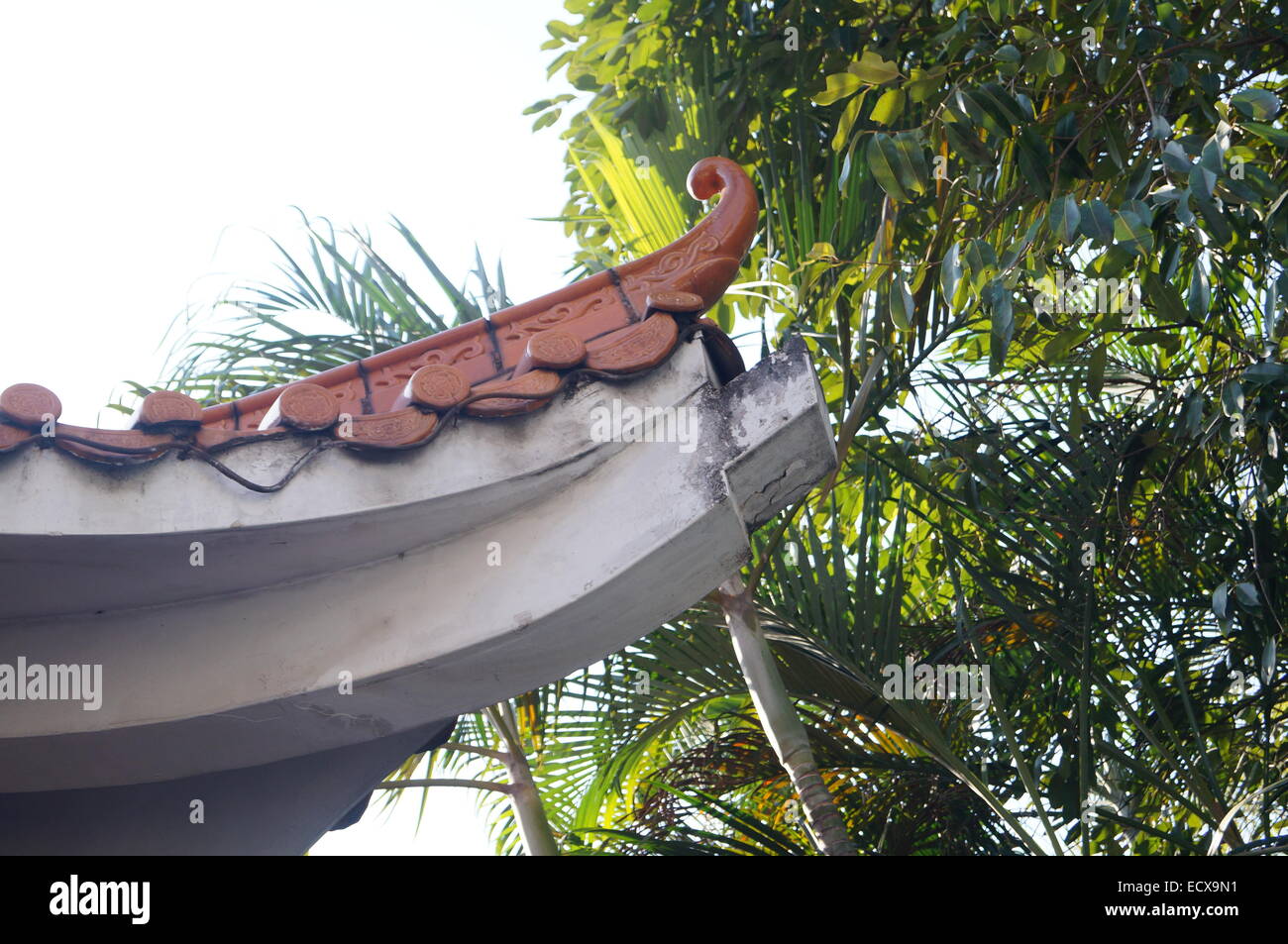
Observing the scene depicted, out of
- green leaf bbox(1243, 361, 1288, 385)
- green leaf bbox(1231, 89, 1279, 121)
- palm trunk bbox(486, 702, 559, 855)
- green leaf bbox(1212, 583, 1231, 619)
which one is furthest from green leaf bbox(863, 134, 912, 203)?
palm trunk bbox(486, 702, 559, 855)

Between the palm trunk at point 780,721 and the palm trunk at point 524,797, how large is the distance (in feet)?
3.73

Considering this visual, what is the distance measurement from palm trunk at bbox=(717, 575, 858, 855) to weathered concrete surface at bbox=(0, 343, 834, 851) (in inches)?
66.7

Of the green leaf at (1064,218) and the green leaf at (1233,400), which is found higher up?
the green leaf at (1064,218)

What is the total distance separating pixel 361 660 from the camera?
271 cm

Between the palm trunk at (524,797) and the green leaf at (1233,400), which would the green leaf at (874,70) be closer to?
the green leaf at (1233,400)

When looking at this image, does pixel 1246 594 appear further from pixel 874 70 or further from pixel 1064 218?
pixel 874 70

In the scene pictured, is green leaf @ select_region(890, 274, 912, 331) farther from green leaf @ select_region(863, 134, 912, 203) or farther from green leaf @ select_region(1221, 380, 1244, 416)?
green leaf @ select_region(1221, 380, 1244, 416)

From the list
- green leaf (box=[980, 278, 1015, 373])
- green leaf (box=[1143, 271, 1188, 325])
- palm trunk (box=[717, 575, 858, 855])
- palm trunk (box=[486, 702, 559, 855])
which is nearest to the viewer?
green leaf (box=[980, 278, 1015, 373])

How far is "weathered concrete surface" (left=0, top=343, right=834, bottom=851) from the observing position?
2611mm

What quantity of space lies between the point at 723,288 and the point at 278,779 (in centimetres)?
158

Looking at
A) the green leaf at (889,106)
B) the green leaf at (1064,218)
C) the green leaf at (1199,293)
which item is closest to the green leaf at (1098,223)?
the green leaf at (1064,218)

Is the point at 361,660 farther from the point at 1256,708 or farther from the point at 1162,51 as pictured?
the point at 1256,708

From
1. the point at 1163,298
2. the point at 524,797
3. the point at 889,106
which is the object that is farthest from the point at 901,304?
the point at 524,797

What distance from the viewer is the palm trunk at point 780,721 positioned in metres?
4.23
